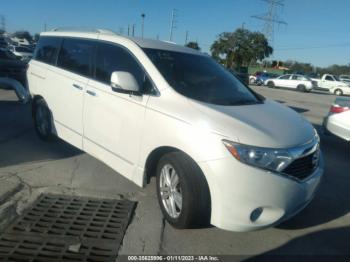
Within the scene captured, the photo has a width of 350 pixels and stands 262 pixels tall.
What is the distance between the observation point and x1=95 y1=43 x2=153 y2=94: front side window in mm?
3867

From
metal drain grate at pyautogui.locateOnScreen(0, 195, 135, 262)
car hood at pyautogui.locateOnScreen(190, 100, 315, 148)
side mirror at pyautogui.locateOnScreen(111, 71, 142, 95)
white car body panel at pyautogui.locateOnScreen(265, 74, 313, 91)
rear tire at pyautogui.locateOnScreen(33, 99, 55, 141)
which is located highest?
side mirror at pyautogui.locateOnScreen(111, 71, 142, 95)

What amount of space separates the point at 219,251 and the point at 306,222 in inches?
50.2

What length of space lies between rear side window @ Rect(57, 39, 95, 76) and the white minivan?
0.7 inches

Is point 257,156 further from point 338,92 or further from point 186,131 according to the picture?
point 338,92

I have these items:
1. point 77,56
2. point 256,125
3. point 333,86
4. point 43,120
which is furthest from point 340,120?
point 333,86

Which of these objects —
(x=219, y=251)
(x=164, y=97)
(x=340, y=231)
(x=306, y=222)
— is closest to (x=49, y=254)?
(x=219, y=251)

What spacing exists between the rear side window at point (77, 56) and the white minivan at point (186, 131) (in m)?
0.02

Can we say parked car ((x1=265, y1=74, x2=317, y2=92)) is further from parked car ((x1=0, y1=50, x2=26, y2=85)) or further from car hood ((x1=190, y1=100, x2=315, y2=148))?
car hood ((x1=190, y1=100, x2=315, y2=148))

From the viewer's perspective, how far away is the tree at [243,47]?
2251 inches

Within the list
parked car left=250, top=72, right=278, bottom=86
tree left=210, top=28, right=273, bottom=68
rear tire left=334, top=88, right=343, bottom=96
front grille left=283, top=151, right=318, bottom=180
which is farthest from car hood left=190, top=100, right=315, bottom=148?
tree left=210, top=28, right=273, bottom=68

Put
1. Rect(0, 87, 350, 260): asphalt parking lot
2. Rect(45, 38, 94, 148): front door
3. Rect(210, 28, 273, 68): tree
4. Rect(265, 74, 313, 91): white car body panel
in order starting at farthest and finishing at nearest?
Rect(210, 28, 273, 68): tree → Rect(265, 74, 313, 91): white car body panel → Rect(45, 38, 94, 148): front door → Rect(0, 87, 350, 260): asphalt parking lot

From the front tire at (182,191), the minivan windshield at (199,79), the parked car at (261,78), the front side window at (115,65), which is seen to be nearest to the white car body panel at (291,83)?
the parked car at (261,78)

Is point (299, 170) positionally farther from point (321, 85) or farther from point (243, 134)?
point (321, 85)

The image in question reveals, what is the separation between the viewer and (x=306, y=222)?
12.8 feet
